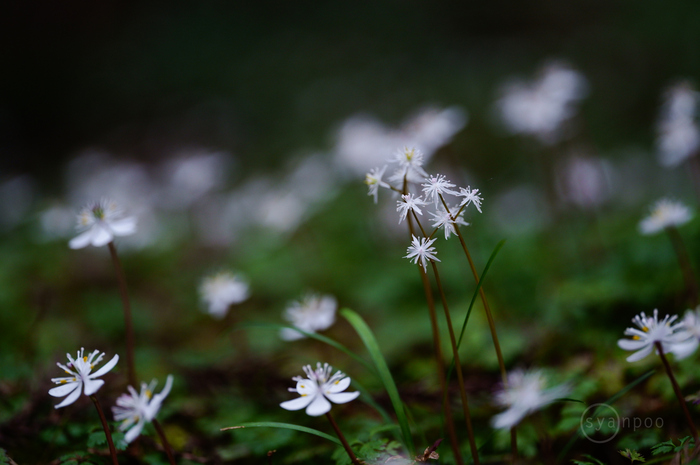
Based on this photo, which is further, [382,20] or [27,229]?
[382,20]

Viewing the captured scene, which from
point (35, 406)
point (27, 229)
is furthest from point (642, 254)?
point (27, 229)

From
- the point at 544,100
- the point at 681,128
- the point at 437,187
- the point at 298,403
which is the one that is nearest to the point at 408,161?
the point at 437,187

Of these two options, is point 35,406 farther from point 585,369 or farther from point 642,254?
point 642,254

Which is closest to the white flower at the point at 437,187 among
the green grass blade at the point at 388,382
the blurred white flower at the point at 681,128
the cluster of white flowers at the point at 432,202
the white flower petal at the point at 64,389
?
the cluster of white flowers at the point at 432,202

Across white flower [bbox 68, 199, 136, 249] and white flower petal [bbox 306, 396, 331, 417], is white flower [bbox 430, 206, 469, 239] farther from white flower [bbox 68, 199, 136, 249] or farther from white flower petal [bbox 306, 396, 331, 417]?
white flower [bbox 68, 199, 136, 249]

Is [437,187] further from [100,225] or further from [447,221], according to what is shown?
[100,225]

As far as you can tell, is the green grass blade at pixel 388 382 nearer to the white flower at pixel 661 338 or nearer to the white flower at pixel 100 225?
the white flower at pixel 661 338
